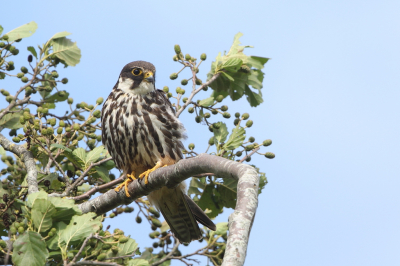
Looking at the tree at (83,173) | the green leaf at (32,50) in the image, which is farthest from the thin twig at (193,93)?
the green leaf at (32,50)

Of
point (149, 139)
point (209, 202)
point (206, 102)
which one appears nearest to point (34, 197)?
point (149, 139)

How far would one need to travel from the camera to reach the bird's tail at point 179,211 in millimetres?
5004

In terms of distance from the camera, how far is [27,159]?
438 centimetres

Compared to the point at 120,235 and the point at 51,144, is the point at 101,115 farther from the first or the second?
the point at 120,235

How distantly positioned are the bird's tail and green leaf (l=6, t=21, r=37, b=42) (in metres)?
1.93

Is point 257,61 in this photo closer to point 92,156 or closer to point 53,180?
point 92,156

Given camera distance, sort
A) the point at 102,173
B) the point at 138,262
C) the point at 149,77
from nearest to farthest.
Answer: the point at 138,262 < the point at 102,173 < the point at 149,77

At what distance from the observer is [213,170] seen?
3.15 meters

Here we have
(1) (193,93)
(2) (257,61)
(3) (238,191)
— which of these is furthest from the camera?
(2) (257,61)

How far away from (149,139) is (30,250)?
1.80 meters

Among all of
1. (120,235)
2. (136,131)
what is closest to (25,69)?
(136,131)

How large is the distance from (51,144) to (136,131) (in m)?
0.84

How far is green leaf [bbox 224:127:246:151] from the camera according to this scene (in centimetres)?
426

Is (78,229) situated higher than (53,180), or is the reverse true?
(53,180)
